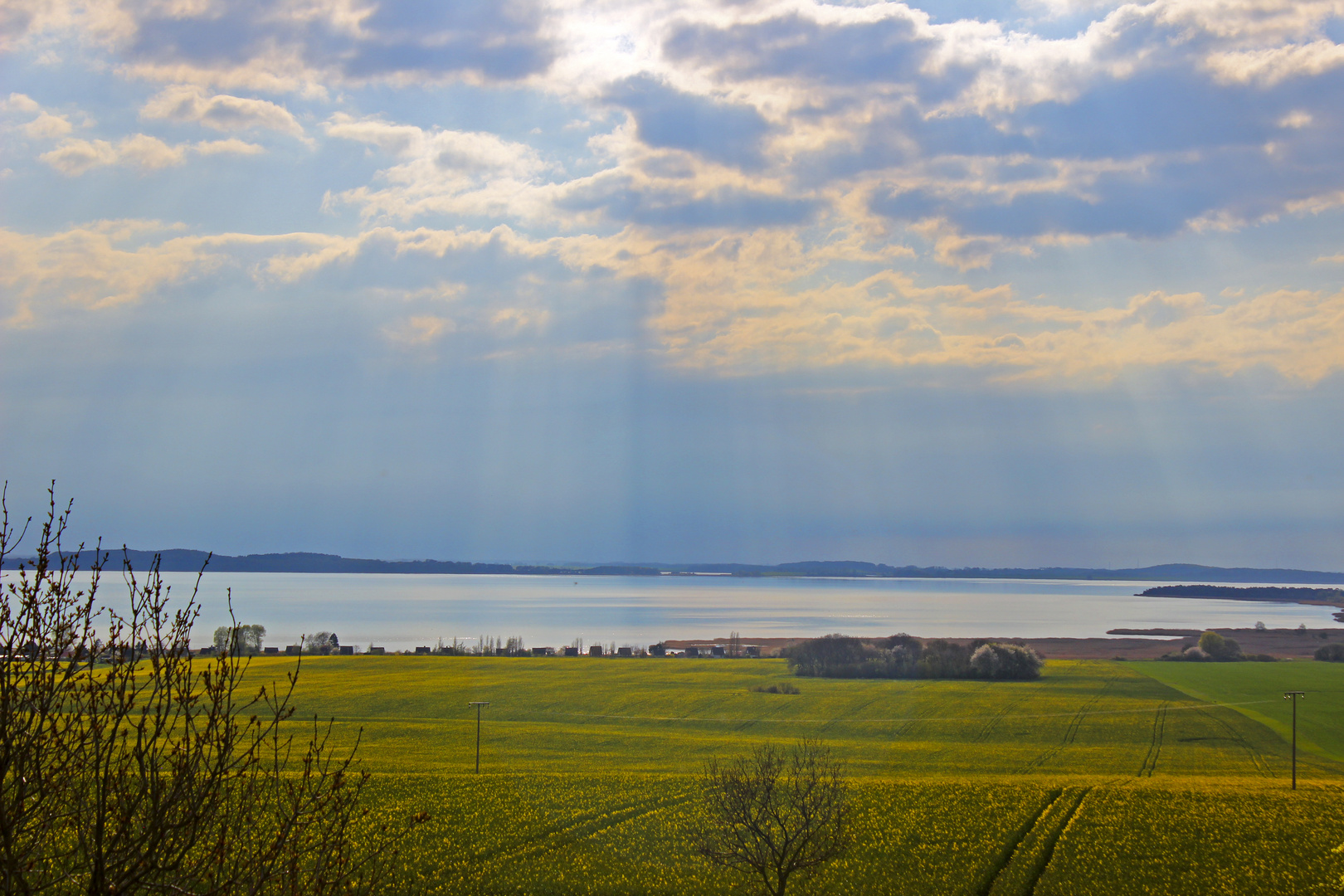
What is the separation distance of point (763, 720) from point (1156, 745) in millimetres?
21764

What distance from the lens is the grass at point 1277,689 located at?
51938mm

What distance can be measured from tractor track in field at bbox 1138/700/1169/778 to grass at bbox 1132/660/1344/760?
5437 millimetres

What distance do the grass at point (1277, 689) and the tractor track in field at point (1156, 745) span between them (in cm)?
544

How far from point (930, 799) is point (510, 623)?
129m

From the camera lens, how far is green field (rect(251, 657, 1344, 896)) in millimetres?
21969

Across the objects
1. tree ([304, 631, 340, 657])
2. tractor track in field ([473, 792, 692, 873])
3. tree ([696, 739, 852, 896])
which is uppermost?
tree ([696, 739, 852, 896])

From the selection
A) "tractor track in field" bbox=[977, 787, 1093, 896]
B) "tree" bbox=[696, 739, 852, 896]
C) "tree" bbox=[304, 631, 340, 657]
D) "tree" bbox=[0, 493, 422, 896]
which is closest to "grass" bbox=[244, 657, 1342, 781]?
"tractor track in field" bbox=[977, 787, 1093, 896]

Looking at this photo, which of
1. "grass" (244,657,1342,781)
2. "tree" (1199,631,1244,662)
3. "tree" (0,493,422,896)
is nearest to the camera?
"tree" (0,493,422,896)

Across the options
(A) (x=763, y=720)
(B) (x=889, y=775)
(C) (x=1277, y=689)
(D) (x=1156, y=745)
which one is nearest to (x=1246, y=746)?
(D) (x=1156, y=745)

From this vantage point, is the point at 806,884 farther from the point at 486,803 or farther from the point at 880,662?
the point at 880,662

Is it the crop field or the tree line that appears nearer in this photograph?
the crop field

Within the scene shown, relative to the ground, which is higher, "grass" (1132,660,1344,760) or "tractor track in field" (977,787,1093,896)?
"tractor track in field" (977,787,1093,896)

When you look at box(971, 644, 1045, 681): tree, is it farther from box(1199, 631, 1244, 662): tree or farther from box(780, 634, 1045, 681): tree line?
box(1199, 631, 1244, 662): tree

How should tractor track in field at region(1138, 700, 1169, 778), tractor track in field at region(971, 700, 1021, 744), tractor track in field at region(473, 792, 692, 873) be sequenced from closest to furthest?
tractor track in field at region(473, 792, 692, 873)
tractor track in field at region(1138, 700, 1169, 778)
tractor track in field at region(971, 700, 1021, 744)
